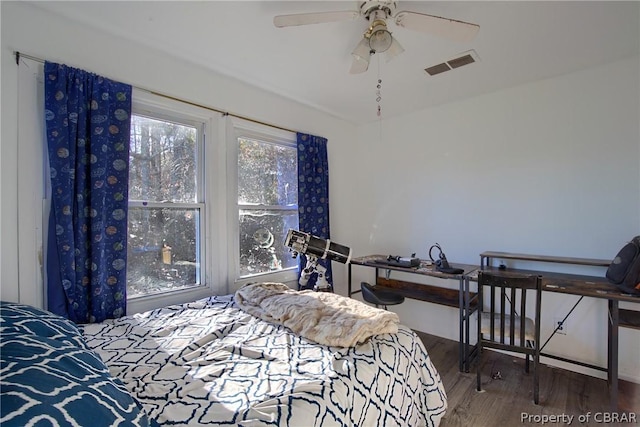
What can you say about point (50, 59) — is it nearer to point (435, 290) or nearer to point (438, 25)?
point (438, 25)

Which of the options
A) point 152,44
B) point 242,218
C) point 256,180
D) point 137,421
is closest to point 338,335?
point 137,421

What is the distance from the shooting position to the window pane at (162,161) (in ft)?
6.88

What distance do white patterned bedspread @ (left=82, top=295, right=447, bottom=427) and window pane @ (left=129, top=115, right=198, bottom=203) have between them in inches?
35.3

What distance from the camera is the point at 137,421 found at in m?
0.78

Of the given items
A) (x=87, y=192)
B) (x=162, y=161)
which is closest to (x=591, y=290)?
(x=162, y=161)

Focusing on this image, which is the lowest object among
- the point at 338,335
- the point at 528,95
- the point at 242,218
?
the point at 338,335

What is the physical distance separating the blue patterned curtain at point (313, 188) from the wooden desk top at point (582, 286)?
1508mm

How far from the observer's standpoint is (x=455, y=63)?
2293mm

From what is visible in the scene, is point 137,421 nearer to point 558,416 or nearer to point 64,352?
point 64,352

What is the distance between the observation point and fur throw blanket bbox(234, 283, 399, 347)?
56.3 inches

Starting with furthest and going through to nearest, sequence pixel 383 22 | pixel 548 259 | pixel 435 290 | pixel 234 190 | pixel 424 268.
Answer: pixel 435 290 < pixel 424 268 < pixel 234 190 < pixel 548 259 < pixel 383 22

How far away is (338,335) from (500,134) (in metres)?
2.53

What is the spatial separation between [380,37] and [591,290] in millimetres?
2102

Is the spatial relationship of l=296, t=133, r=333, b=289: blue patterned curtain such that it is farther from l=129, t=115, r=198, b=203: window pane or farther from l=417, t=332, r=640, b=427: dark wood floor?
l=417, t=332, r=640, b=427: dark wood floor
